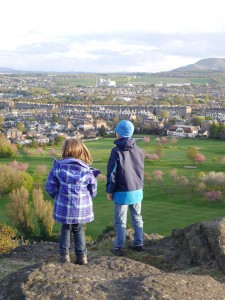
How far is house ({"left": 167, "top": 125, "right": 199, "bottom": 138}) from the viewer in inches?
3329

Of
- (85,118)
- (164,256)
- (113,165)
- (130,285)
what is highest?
(113,165)

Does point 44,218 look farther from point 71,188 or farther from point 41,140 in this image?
point 41,140

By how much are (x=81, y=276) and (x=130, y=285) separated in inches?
24.0

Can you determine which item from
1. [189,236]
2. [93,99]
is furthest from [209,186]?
[93,99]

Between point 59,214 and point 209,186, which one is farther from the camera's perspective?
point 209,186

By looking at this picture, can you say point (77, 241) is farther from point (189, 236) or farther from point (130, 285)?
point (189, 236)

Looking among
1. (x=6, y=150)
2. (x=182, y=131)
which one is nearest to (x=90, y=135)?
(x=182, y=131)

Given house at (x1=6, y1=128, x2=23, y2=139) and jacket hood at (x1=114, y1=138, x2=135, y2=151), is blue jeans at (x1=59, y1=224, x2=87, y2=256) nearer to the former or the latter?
jacket hood at (x1=114, y1=138, x2=135, y2=151)

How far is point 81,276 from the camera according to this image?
17.6 feet

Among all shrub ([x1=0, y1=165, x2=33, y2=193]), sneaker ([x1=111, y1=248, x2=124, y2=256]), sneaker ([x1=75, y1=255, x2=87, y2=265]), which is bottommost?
shrub ([x1=0, y1=165, x2=33, y2=193])

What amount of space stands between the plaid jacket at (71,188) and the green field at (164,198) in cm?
1888

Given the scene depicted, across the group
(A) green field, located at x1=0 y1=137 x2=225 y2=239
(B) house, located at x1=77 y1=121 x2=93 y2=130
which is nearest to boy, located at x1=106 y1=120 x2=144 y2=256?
(A) green field, located at x1=0 y1=137 x2=225 y2=239

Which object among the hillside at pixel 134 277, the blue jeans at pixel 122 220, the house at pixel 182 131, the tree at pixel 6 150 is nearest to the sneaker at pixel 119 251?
the blue jeans at pixel 122 220

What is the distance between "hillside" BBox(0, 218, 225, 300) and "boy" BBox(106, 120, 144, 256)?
91 centimetres
